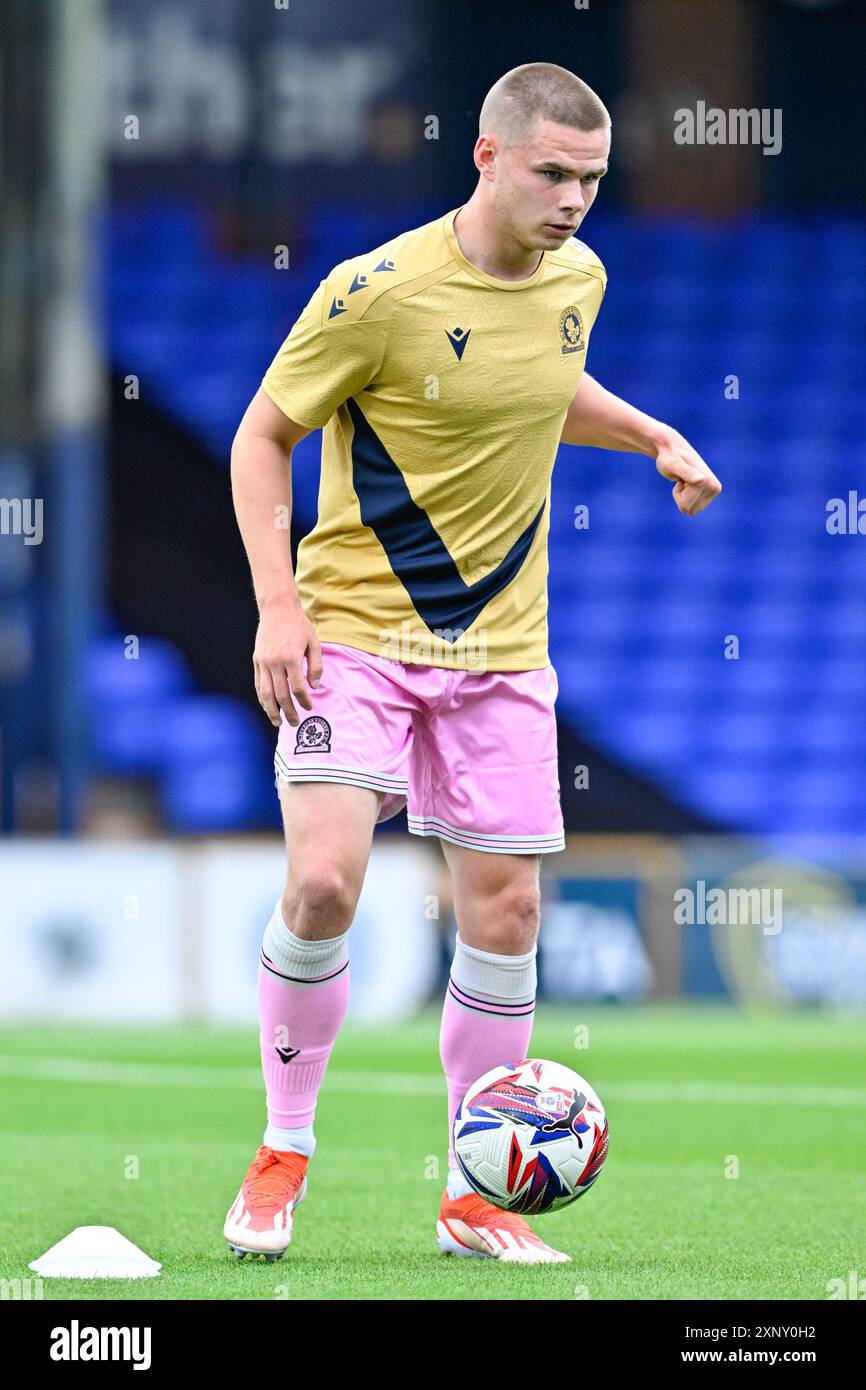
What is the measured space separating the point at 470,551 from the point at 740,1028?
6.79 meters

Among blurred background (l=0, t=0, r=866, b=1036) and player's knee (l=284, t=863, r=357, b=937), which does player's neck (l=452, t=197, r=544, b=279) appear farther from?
blurred background (l=0, t=0, r=866, b=1036)

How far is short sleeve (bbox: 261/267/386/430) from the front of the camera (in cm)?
420

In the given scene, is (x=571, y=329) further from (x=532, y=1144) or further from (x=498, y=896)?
(x=532, y=1144)

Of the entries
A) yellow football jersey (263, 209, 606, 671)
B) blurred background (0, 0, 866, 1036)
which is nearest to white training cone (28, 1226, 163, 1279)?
yellow football jersey (263, 209, 606, 671)

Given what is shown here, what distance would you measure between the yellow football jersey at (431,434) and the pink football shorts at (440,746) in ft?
0.15

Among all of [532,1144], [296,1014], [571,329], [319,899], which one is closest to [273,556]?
[319,899]

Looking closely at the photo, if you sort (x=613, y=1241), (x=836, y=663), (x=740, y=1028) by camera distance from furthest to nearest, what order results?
(x=836, y=663) → (x=740, y=1028) → (x=613, y=1241)

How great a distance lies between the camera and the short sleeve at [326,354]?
13.8ft

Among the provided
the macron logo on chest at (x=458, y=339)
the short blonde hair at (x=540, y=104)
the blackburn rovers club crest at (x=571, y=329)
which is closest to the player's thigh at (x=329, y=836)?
the macron logo on chest at (x=458, y=339)

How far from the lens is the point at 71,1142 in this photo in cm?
640

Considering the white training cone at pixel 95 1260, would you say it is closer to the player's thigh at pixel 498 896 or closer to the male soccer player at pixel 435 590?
the male soccer player at pixel 435 590

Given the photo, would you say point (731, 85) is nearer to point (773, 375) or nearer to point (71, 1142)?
point (773, 375)

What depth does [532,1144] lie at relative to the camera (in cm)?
409
